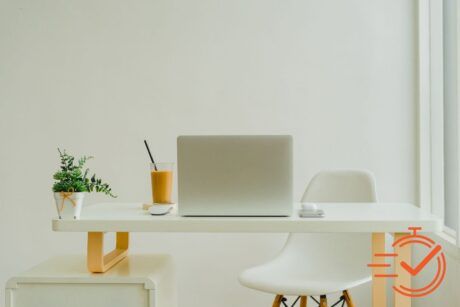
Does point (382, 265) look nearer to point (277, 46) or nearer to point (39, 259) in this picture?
point (277, 46)

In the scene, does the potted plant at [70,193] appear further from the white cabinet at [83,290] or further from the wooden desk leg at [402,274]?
the wooden desk leg at [402,274]

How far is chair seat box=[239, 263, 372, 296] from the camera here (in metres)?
2.05

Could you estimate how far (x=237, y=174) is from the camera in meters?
1.57

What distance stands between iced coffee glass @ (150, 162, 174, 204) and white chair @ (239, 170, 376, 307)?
541mm

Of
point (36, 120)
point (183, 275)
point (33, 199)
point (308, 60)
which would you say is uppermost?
point (308, 60)

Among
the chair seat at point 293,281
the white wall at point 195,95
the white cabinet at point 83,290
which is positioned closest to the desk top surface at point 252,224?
the white cabinet at point 83,290

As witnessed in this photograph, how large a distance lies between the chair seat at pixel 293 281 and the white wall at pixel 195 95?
2.83ft

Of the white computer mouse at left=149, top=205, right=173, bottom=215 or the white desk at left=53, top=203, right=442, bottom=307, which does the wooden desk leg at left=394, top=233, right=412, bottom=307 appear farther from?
the white computer mouse at left=149, top=205, right=173, bottom=215

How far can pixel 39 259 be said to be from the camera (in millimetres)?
3219

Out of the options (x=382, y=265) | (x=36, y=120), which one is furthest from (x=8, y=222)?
(x=382, y=265)

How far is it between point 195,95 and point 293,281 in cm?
135

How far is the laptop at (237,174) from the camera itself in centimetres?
156

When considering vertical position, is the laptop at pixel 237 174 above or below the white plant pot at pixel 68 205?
above

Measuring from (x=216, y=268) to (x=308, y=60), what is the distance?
48.6 inches
